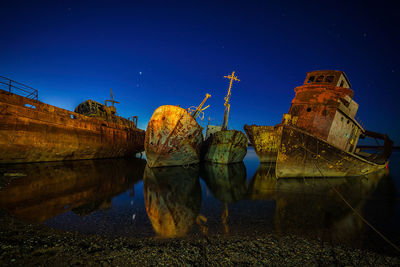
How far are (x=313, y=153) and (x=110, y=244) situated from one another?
8.44 m

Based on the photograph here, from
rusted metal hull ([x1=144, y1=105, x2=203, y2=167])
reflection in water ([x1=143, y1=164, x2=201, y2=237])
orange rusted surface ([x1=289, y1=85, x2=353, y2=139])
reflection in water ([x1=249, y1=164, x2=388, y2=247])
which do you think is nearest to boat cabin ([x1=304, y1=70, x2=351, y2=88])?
orange rusted surface ([x1=289, y1=85, x2=353, y2=139])

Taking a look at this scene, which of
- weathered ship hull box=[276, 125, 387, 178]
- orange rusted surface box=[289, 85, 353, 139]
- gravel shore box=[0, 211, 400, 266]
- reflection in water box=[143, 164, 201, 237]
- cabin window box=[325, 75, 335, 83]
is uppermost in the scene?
cabin window box=[325, 75, 335, 83]

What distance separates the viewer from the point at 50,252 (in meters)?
2.30

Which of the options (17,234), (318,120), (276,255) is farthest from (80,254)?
(318,120)

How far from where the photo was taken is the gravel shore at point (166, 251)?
2197mm

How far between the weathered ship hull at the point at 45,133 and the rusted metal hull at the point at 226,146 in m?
9.58

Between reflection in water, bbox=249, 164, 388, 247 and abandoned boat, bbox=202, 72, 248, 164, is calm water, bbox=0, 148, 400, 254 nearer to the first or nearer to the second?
reflection in water, bbox=249, 164, 388, 247

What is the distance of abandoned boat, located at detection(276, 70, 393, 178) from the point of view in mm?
7566

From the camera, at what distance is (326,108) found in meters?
8.34

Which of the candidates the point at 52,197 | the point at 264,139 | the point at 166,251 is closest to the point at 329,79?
the point at 264,139

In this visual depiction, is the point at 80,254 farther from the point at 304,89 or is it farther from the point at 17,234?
the point at 304,89

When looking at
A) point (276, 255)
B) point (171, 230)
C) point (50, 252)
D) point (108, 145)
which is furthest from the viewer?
point (108, 145)

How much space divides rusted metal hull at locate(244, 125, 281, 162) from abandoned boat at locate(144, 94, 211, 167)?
6.00 m

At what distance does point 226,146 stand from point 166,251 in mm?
12329
